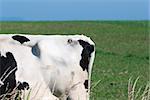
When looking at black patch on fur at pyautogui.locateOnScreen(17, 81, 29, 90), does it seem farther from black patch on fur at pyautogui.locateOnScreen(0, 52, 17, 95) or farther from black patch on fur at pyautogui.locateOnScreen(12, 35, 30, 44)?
black patch on fur at pyautogui.locateOnScreen(12, 35, 30, 44)

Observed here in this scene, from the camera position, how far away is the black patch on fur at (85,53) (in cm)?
524

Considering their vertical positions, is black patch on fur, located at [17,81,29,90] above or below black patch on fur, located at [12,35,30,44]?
below

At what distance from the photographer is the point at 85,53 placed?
209 inches

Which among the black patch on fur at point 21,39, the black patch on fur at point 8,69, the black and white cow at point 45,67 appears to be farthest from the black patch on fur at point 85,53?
the black patch on fur at point 8,69

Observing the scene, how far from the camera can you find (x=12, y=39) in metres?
5.19

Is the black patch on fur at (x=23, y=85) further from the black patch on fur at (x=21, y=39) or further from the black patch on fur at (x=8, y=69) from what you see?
the black patch on fur at (x=21, y=39)

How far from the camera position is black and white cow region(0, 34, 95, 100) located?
5.05 meters

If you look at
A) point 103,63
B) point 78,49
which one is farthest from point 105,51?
point 78,49

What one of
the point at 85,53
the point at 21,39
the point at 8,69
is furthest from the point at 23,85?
the point at 85,53

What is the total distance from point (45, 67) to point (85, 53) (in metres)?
0.47

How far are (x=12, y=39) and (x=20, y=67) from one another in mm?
301

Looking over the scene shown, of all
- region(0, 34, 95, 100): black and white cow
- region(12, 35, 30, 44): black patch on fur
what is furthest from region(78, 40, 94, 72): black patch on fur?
region(12, 35, 30, 44): black patch on fur

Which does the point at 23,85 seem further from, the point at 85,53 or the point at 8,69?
the point at 85,53

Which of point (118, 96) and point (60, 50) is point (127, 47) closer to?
point (118, 96)
